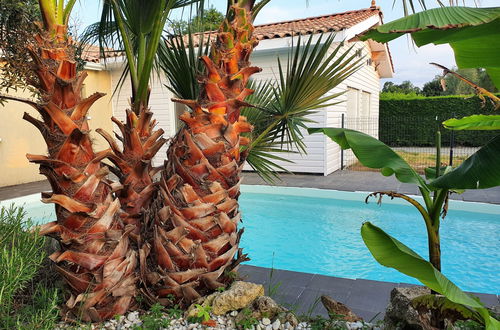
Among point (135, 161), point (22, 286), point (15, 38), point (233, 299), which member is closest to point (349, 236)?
A: point (233, 299)

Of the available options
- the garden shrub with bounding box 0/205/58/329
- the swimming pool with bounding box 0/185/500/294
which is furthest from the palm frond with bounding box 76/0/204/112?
the swimming pool with bounding box 0/185/500/294

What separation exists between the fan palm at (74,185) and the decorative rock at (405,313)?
2019mm

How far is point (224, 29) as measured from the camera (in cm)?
321

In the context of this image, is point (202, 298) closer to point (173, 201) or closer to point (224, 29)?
point (173, 201)

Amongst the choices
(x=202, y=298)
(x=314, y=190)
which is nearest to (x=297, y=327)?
(x=202, y=298)

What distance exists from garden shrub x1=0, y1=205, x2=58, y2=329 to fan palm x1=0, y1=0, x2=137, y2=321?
213mm

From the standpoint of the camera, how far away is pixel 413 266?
187 centimetres

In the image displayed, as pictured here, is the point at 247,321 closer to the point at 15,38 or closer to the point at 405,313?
the point at 405,313

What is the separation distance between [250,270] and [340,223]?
4.31 meters

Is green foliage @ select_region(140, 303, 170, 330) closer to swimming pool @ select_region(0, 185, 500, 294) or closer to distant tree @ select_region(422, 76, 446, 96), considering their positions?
swimming pool @ select_region(0, 185, 500, 294)

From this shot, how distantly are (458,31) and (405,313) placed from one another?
185 centimetres

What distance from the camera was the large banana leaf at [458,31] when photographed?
136 cm

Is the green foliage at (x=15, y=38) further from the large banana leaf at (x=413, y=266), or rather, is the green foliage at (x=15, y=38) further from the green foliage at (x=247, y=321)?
the large banana leaf at (x=413, y=266)

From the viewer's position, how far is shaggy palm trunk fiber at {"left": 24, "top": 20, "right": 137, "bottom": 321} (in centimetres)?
271
